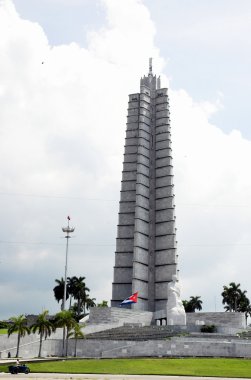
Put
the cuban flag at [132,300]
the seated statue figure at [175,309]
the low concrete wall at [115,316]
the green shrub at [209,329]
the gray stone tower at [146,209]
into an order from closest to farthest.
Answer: the green shrub at [209,329] < the seated statue figure at [175,309] < the low concrete wall at [115,316] < the cuban flag at [132,300] < the gray stone tower at [146,209]

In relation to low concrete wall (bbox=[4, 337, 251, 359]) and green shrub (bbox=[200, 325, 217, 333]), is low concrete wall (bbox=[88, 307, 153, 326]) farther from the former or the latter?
low concrete wall (bbox=[4, 337, 251, 359])

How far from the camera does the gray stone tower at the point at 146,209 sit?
84.9 metres

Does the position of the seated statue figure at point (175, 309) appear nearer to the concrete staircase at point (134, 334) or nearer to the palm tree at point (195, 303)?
the concrete staircase at point (134, 334)

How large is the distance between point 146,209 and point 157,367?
54872 mm

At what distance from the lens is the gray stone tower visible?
8494cm

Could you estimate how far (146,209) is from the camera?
296 feet

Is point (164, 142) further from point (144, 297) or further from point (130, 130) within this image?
Answer: point (144, 297)

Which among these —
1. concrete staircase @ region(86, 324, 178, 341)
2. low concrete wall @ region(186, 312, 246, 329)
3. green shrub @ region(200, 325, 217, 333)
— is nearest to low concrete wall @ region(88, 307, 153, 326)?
concrete staircase @ region(86, 324, 178, 341)

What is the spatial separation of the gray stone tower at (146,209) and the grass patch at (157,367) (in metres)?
42.4

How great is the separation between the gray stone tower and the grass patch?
4236cm

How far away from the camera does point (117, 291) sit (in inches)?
3354

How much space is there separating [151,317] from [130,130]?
126 ft

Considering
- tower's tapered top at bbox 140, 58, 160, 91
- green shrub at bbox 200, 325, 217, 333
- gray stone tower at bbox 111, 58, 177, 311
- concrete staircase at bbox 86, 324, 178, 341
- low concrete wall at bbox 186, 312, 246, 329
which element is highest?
tower's tapered top at bbox 140, 58, 160, 91

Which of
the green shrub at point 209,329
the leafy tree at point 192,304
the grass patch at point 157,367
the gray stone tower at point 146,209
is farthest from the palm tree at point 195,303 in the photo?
the grass patch at point 157,367
